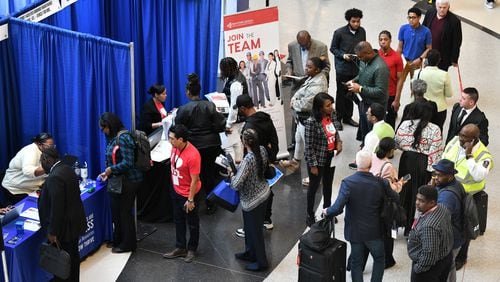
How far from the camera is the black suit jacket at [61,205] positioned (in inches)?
198

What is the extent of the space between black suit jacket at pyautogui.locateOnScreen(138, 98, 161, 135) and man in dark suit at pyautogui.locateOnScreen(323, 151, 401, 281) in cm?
297

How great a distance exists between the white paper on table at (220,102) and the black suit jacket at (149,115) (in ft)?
2.00

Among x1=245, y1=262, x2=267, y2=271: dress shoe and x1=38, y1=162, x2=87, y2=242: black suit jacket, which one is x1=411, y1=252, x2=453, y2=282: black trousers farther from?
x1=38, y1=162, x2=87, y2=242: black suit jacket

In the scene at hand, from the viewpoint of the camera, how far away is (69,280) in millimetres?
5520

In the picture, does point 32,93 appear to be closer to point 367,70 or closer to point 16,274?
point 16,274

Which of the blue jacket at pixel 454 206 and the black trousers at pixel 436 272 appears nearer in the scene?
the black trousers at pixel 436 272

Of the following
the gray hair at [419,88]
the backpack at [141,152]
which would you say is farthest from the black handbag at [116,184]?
the gray hair at [419,88]

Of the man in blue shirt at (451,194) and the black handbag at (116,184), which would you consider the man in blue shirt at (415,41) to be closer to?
the man in blue shirt at (451,194)

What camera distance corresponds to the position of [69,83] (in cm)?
625

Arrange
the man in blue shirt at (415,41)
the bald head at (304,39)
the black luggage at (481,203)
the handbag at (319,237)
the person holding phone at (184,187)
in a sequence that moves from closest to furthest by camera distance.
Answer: the handbag at (319,237) → the person holding phone at (184,187) → the black luggage at (481,203) → the bald head at (304,39) → the man in blue shirt at (415,41)

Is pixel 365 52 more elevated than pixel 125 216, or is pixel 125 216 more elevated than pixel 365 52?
pixel 365 52

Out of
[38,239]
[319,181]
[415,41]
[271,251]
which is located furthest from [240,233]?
[415,41]

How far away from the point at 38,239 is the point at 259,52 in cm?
361

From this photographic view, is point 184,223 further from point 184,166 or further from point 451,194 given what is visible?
point 451,194
